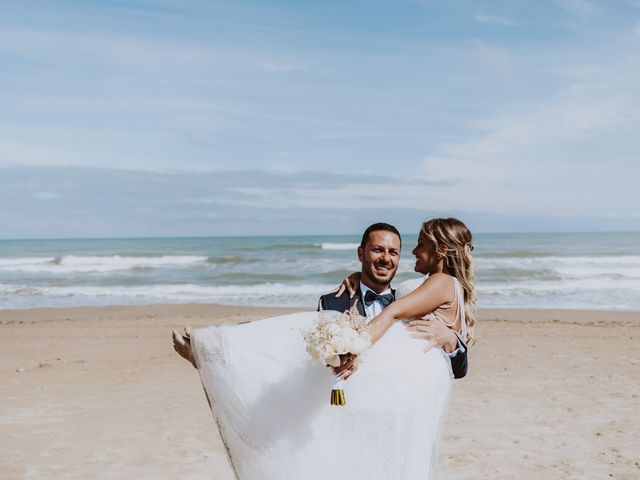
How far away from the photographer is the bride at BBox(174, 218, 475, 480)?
3.42 meters

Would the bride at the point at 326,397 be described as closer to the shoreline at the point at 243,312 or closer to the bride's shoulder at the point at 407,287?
the bride's shoulder at the point at 407,287

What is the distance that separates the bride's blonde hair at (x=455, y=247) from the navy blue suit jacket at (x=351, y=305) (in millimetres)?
216

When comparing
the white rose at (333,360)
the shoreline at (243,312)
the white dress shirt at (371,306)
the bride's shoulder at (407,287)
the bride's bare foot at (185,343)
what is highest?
the bride's shoulder at (407,287)

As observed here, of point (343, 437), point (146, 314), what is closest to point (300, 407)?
point (343, 437)

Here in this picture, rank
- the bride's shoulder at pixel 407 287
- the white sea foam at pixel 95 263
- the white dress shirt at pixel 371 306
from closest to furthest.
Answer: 1. the white dress shirt at pixel 371 306
2. the bride's shoulder at pixel 407 287
3. the white sea foam at pixel 95 263

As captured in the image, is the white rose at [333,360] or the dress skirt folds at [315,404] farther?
the dress skirt folds at [315,404]

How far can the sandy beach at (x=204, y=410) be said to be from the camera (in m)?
6.32

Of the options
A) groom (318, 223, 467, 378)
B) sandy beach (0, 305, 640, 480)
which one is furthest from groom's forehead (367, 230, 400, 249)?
sandy beach (0, 305, 640, 480)

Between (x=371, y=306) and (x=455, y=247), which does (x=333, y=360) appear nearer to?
(x=371, y=306)

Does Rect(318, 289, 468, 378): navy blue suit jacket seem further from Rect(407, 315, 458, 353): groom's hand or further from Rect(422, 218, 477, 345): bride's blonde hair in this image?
Rect(422, 218, 477, 345): bride's blonde hair

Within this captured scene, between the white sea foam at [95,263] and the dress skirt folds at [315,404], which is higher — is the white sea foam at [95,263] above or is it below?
below

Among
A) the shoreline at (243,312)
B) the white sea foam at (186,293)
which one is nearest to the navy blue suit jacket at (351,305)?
the shoreline at (243,312)

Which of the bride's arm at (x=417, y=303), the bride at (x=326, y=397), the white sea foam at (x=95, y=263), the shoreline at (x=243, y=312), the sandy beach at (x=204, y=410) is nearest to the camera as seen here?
the bride's arm at (x=417, y=303)

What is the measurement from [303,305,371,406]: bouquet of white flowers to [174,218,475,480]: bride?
22 centimetres
